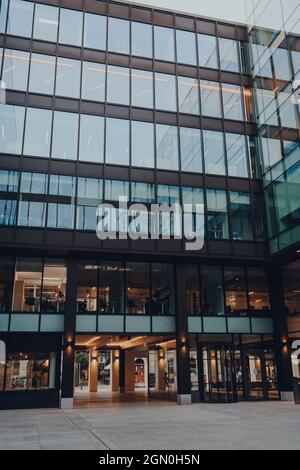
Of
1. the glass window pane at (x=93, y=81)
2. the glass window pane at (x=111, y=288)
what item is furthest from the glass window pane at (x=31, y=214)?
the glass window pane at (x=93, y=81)

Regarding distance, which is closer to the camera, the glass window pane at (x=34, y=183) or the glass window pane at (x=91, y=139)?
the glass window pane at (x=34, y=183)

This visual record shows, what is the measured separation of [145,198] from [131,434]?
15.0 m

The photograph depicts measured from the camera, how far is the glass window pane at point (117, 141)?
2544 centimetres

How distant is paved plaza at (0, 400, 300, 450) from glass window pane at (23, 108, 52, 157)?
14.0 m

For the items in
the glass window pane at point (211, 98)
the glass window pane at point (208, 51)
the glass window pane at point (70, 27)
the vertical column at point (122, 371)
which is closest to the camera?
the glass window pane at point (70, 27)

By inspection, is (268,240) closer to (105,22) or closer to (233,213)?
(233,213)

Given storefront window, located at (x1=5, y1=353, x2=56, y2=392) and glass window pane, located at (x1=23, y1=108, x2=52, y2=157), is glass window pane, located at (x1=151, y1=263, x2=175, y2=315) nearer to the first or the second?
storefront window, located at (x1=5, y1=353, x2=56, y2=392)

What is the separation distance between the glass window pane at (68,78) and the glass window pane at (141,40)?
4.23 m

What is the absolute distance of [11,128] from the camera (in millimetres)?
24266

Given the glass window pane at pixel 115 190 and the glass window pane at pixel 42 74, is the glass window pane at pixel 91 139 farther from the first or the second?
the glass window pane at pixel 42 74

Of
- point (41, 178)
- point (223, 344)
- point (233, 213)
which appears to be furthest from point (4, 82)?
point (223, 344)

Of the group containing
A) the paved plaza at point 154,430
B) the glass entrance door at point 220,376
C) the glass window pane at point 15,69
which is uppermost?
the glass window pane at point 15,69

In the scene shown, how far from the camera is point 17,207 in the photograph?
23.1m

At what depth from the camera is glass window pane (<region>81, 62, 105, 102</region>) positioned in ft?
86.0
